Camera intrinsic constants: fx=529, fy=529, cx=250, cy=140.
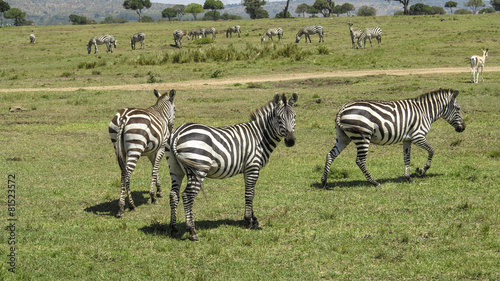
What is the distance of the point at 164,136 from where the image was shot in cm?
1133

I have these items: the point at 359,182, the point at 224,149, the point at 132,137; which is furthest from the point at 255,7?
the point at 224,149

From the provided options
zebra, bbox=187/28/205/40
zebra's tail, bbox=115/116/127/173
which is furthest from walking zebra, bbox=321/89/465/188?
zebra, bbox=187/28/205/40

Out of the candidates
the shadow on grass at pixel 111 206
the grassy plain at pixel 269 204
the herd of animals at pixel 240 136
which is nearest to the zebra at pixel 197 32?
the grassy plain at pixel 269 204

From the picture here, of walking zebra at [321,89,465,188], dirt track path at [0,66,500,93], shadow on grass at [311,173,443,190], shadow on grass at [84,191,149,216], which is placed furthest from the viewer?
dirt track path at [0,66,500,93]

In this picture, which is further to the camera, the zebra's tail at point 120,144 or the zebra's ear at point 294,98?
the zebra's tail at point 120,144

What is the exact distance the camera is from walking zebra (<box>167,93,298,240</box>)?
27.5 ft

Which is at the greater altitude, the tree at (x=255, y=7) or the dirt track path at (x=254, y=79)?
the tree at (x=255, y=7)

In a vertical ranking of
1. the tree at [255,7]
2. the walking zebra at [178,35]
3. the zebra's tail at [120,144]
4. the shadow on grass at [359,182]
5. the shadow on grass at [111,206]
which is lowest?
the shadow on grass at [111,206]

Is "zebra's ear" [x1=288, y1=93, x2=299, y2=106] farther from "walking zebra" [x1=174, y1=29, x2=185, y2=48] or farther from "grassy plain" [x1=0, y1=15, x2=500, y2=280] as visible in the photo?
"walking zebra" [x1=174, y1=29, x2=185, y2=48]

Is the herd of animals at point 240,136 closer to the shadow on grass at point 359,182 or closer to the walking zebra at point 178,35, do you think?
the shadow on grass at point 359,182

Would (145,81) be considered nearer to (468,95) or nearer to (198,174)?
(468,95)

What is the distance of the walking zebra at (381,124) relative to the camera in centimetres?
1166

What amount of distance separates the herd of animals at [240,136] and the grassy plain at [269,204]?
2.31 ft

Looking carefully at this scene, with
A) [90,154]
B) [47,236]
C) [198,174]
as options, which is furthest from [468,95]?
[47,236]
